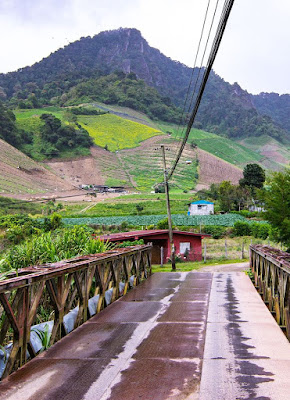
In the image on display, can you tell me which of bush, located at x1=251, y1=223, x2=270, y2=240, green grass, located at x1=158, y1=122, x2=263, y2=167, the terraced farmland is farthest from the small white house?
green grass, located at x1=158, y1=122, x2=263, y2=167

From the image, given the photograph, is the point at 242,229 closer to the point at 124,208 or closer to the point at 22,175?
the point at 124,208

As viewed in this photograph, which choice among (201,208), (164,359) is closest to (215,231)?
(201,208)

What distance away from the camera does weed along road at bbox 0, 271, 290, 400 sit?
4500 millimetres

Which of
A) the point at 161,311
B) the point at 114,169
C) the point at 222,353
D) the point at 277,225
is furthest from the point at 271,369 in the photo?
the point at 114,169

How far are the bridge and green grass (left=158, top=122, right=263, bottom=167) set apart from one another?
140 metres

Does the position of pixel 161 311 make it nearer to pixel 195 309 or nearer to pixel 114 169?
pixel 195 309

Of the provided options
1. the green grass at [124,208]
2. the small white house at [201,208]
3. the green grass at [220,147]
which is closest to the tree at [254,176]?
the green grass at [124,208]

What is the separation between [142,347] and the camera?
615cm

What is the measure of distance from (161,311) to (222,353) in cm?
319

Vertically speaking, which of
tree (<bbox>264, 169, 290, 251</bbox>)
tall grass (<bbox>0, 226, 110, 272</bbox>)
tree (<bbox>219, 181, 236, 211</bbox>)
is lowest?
tall grass (<bbox>0, 226, 110, 272</bbox>)

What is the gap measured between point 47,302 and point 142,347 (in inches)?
114

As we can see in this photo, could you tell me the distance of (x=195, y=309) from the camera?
9117mm

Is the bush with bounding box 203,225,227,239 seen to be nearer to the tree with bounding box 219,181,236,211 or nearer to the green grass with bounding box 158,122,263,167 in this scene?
the tree with bounding box 219,181,236,211

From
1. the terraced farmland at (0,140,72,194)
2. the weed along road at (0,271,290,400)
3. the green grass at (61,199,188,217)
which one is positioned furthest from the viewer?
the terraced farmland at (0,140,72,194)
